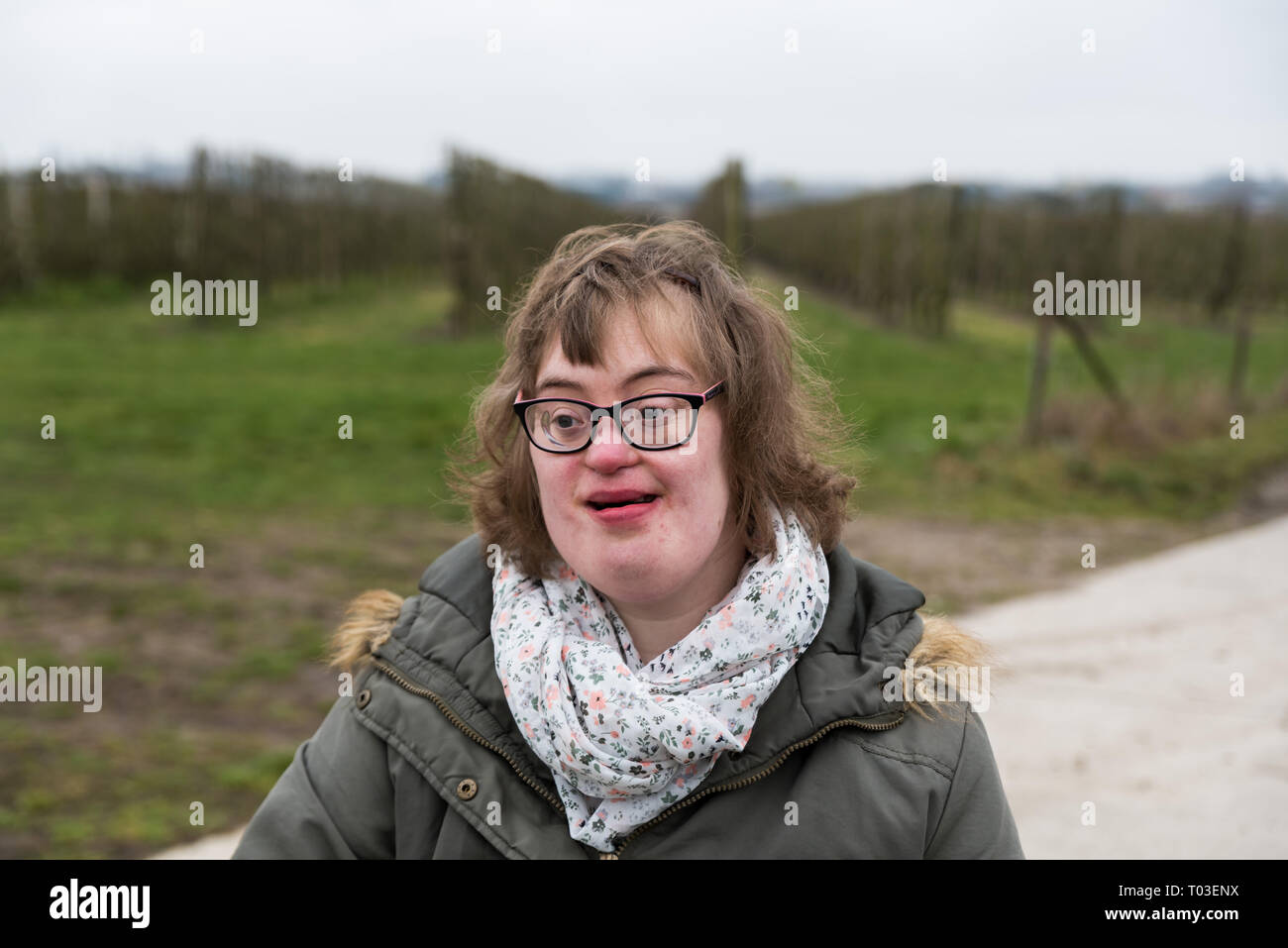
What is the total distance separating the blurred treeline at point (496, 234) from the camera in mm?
14422

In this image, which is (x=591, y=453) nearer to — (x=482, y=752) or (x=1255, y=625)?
(x=482, y=752)

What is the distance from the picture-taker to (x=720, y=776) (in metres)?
1.81

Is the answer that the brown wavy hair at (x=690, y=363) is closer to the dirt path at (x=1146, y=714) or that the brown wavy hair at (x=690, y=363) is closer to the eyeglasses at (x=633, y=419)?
the eyeglasses at (x=633, y=419)

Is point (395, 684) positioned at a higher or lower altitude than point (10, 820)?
higher

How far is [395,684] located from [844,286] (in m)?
24.9

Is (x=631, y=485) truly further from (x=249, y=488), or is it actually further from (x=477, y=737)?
(x=249, y=488)

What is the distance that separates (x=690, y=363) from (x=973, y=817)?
0.84 metres

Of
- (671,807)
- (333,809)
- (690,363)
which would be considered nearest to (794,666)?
(671,807)

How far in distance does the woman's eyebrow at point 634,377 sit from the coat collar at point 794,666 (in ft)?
1.40

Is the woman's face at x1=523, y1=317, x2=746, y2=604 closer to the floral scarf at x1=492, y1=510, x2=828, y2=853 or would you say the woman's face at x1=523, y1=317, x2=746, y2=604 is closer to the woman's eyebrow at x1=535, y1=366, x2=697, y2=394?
the woman's eyebrow at x1=535, y1=366, x2=697, y2=394

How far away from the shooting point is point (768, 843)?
5.73 feet

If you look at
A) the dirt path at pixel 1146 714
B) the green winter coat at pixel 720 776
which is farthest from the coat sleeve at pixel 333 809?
the dirt path at pixel 1146 714

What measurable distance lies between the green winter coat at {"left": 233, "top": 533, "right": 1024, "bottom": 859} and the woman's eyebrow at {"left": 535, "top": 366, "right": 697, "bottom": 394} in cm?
47
